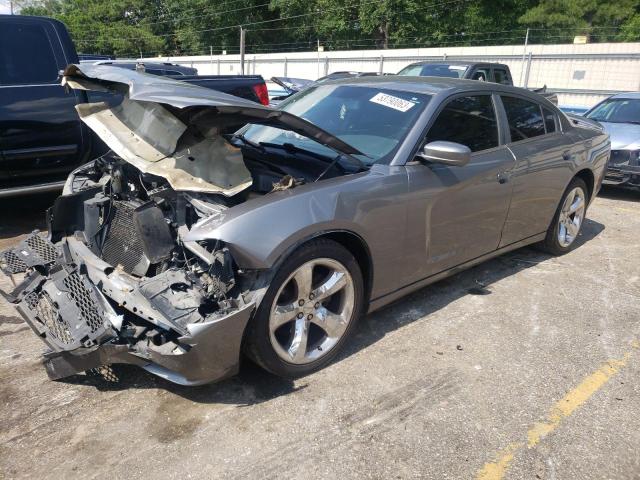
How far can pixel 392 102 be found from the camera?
3746 millimetres

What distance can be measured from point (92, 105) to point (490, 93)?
2.95 meters

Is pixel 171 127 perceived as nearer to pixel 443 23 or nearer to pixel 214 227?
pixel 214 227

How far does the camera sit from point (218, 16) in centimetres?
4834

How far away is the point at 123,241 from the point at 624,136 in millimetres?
7822

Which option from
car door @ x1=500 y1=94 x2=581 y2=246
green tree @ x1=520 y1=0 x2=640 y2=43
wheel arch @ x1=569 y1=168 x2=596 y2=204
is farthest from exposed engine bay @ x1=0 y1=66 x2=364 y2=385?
green tree @ x1=520 y1=0 x2=640 y2=43

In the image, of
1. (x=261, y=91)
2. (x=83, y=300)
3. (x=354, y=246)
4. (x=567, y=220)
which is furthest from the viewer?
(x=261, y=91)

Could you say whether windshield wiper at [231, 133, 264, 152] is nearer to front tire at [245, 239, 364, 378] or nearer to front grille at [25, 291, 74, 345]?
front tire at [245, 239, 364, 378]

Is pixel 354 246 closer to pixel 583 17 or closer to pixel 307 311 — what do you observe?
pixel 307 311

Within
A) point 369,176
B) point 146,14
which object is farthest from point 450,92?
point 146,14

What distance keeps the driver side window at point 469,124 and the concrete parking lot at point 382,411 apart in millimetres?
1299

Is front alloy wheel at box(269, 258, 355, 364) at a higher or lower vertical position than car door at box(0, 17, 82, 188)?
lower

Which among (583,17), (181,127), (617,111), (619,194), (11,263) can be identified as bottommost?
(619,194)

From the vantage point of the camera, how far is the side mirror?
→ 330 centimetres

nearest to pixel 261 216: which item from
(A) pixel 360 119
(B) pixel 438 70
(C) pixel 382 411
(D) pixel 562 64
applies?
(C) pixel 382 411
